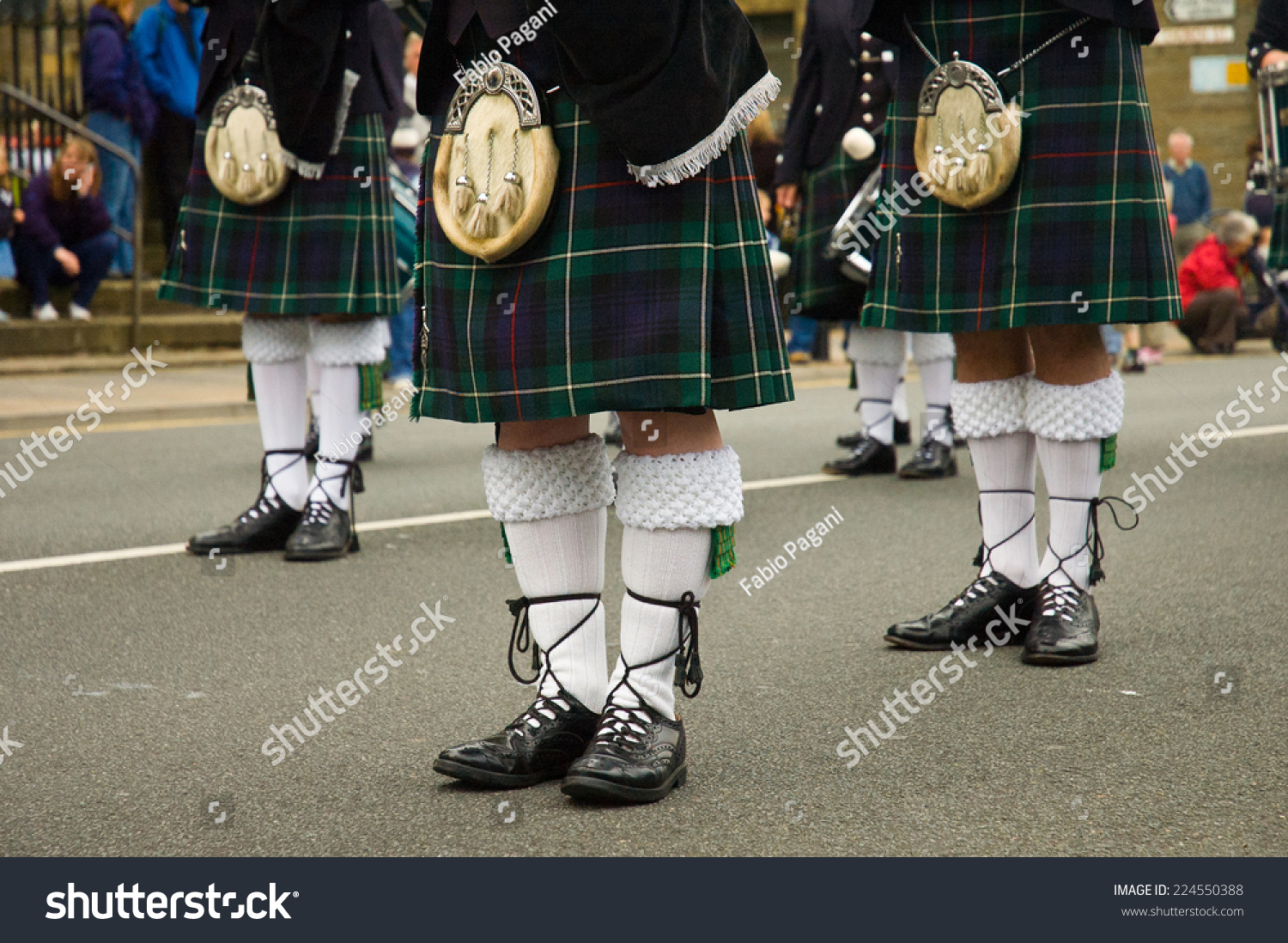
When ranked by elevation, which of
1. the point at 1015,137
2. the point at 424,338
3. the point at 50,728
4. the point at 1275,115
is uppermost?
the point at 1275,115

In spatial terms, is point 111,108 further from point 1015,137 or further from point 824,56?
point 1015,137

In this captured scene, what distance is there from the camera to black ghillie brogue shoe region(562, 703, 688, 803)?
208cm

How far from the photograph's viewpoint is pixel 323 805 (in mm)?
2113

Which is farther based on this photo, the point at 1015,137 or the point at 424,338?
the point at 1015,137

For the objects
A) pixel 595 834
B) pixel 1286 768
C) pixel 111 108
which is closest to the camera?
pixel 595 834

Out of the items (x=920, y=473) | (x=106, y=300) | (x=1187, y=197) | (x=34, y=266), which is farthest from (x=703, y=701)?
(x=1187, y=197)

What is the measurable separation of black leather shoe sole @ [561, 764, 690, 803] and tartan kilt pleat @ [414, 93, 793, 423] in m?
0.48

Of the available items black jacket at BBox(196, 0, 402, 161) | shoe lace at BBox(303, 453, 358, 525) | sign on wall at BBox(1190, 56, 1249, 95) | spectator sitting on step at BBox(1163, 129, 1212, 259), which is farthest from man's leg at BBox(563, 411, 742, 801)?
sign on wall at BBox(1190, 56, 1249, 95)

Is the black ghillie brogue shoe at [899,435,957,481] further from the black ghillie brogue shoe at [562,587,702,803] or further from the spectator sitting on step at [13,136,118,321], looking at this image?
the spectator sitting on step at [13,136,118,321]

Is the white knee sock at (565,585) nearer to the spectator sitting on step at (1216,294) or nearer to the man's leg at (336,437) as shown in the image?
the man's leg at (336,437)

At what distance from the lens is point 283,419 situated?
406 centimetres

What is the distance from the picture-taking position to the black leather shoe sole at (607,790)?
6.79ft

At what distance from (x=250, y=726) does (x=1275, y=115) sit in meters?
4.67

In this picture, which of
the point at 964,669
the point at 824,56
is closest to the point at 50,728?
the point at 964,669
